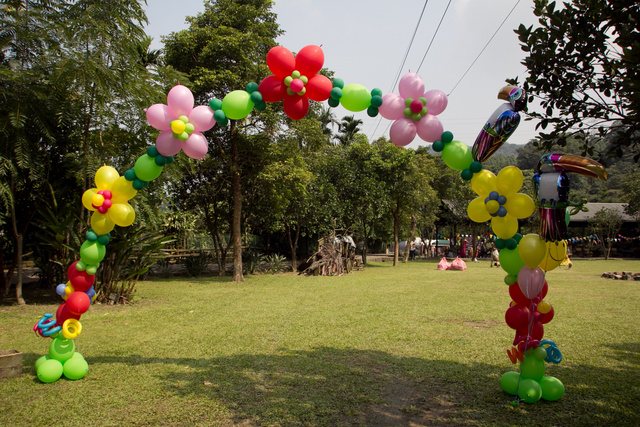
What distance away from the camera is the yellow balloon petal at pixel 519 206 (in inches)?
164

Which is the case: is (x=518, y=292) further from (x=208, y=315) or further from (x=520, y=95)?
(x=208, y=315)

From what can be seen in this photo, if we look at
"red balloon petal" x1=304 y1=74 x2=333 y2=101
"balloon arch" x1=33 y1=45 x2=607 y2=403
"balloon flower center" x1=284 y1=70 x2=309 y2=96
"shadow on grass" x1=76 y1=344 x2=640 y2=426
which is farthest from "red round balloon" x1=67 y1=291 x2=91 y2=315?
"red balloon petal" x1=304 y1=74 x2=333 y2=101

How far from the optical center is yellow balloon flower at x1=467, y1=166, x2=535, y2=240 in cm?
419

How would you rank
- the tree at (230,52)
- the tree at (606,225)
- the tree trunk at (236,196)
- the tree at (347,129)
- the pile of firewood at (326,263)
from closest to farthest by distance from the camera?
1. the tree at (230,52)
2. the tree trunk at (236,196)
3. the pile of firewood at (326,263)
4. the tree at (606,225)
5. the tree at (347,129)

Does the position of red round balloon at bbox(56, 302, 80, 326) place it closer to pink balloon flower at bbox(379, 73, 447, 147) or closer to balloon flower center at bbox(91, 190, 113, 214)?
balloon flower center at bbox(91, 190, 113, 214)

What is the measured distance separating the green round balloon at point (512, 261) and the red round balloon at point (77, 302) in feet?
14.9

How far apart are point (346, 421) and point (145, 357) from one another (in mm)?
3159

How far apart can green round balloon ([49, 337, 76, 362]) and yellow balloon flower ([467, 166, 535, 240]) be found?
4.77m

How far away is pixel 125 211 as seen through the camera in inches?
193

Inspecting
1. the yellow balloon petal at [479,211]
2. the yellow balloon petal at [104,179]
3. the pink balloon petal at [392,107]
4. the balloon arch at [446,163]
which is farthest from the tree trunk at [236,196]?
the yellow balloon petal at [479,211]

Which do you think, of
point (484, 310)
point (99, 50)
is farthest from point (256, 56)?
point (484, 310)

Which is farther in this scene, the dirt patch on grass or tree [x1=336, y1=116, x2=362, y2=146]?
tree [x1=336, y1=116, x2=362, y2=146]

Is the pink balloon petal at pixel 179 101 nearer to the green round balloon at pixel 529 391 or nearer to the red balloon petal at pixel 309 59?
the red balloon petal at pixel 309 59

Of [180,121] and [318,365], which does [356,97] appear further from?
[318,365]
